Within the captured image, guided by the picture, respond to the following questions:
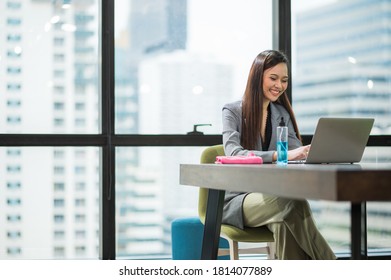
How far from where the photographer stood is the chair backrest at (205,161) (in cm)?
341

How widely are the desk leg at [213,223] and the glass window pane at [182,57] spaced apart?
4.69 ft

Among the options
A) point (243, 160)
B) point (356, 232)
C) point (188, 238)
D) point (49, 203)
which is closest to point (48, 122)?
point (49, 203)

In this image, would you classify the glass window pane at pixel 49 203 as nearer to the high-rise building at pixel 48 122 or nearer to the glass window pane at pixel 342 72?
the high-rise building at pixel 48 122

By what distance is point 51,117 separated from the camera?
4.35 m

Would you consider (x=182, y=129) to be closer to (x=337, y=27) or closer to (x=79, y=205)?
(x=79, y=205)

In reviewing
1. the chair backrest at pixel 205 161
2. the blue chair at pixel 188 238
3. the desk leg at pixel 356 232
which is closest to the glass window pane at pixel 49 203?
the blue chair at pixel 188 238

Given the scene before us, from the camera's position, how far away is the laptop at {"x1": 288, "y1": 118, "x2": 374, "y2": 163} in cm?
261

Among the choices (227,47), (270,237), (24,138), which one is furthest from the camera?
(227,47)

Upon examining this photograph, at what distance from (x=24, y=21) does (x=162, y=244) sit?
5.33 ft

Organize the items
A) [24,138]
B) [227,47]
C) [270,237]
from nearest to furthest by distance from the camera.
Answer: [270,237] < [24,138] < [227,47]

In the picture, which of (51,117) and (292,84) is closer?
(51,117)

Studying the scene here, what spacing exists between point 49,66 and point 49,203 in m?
0.84

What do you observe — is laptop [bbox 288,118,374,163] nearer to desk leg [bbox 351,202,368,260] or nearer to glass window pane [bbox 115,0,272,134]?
desk leg [bbox 351,202,368,260]

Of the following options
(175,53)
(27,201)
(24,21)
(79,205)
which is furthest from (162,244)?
(24,21)
